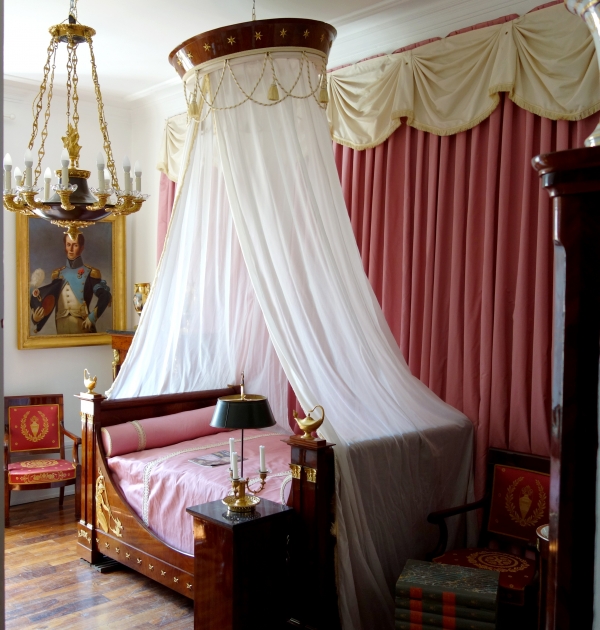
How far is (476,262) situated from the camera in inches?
148

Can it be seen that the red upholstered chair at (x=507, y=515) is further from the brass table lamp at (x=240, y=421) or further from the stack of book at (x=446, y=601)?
the brass table lamp at (x=240, y=421)

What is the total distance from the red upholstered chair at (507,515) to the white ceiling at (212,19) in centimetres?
236

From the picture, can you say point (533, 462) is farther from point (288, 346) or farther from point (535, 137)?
point (535, 137)

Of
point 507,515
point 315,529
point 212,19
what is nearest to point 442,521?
point 507,515

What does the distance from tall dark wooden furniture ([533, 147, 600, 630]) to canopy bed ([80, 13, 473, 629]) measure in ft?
6.40

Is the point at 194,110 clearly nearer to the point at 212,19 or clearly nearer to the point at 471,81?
the point at 212,19

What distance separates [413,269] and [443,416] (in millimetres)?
910

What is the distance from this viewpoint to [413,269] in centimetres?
406

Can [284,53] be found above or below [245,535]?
above

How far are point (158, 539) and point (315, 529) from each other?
1.12 meters

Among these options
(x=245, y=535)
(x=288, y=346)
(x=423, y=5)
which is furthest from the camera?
(x=423, y=5)

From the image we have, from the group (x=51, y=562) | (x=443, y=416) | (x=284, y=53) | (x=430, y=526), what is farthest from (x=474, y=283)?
(x=51, y=562)

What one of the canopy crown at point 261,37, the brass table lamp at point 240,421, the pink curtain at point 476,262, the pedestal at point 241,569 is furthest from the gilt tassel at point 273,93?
the pedestal at point 241,569

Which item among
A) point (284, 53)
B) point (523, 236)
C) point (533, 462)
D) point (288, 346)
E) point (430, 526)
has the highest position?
point (284, 53)
